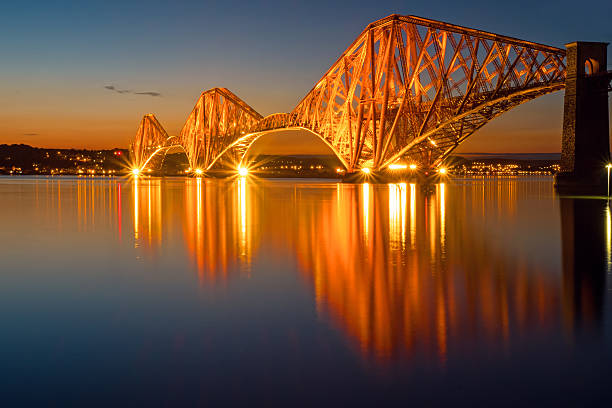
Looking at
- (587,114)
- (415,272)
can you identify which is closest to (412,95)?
(587,114)

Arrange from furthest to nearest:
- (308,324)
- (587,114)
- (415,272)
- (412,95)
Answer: (412,95) < (587,114) < (415,272) < (308,324)

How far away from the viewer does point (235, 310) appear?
788 centimetres

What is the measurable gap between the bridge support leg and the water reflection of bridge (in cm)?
1787

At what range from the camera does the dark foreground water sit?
16.2 ft

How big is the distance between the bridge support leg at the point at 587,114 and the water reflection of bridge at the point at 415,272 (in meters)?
17.9

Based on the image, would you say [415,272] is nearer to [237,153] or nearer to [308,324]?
[308,324]

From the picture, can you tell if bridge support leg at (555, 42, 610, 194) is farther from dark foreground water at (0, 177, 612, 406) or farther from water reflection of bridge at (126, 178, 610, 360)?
dark foreground water at (0, 177, 612, 406)

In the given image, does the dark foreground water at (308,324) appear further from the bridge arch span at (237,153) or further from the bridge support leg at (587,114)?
the bridge arch span at (237,153)

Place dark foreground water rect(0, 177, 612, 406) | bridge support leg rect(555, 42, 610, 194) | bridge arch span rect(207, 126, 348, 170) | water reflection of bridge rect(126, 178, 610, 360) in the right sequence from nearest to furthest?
1. dark foreground water rect(0, 177, 612, 406)
2. water reflection of bridge rect(126, 178, 610, 360)
3. bridge support leg rect(555, 42, 610, 194)
4. bridge arch span rect(207, 126, 348, 170)

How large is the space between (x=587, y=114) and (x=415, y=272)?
32606 mm

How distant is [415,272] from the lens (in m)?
10.8

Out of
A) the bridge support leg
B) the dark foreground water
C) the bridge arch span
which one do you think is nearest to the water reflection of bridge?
the dark foreground water

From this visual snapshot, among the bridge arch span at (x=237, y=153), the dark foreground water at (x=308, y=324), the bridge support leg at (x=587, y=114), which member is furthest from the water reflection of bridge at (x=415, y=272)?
the bridge arch span at (x=237, y=153)

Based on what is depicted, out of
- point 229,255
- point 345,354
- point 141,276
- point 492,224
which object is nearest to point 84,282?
point 141,276
